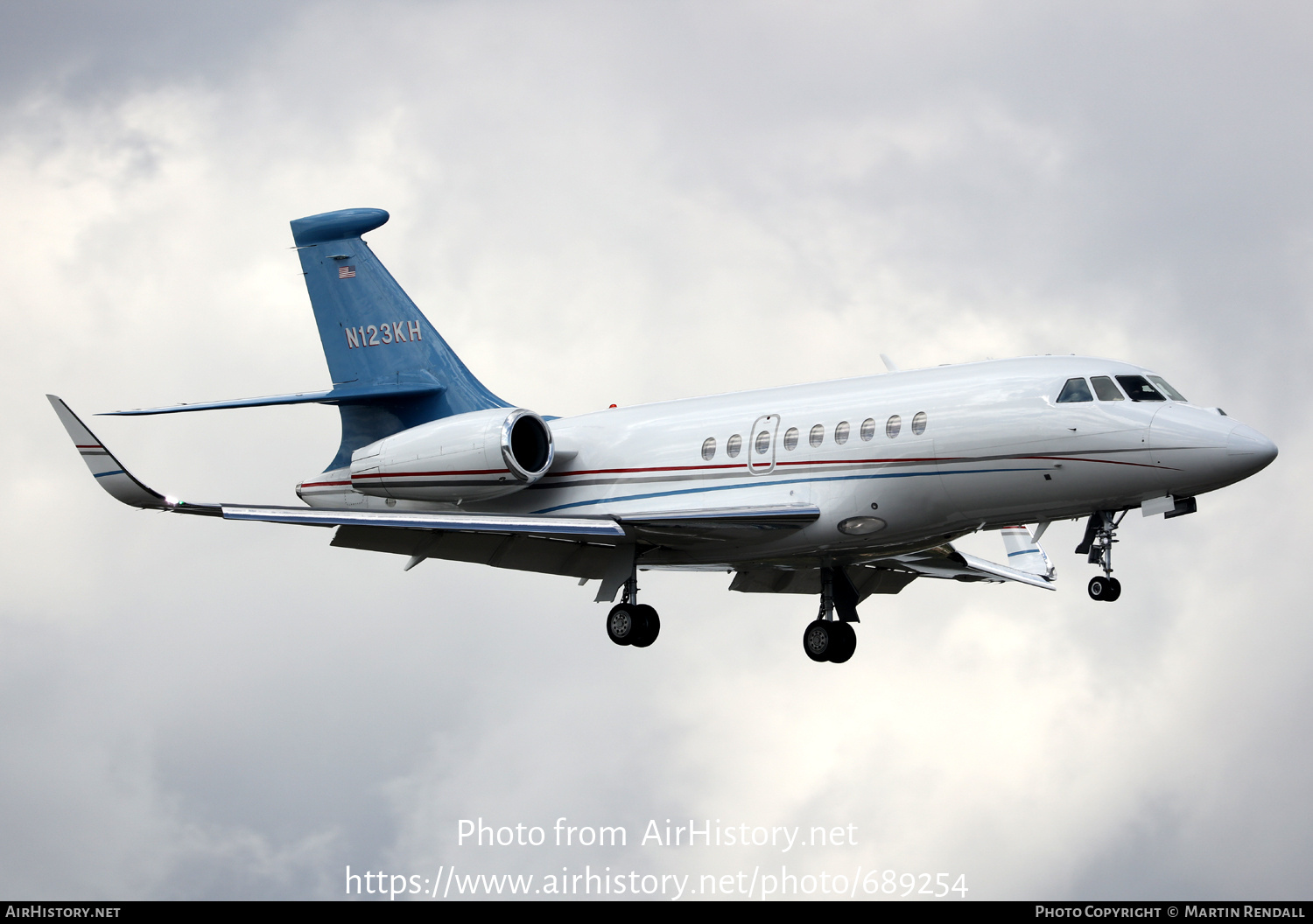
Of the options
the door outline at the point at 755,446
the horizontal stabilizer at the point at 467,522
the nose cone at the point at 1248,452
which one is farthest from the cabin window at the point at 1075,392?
the horizontal stabilizer at the point at 467,522

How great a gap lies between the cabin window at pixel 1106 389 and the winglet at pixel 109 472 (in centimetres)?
1233

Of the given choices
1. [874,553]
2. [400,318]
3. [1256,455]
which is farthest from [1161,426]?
[400,318]

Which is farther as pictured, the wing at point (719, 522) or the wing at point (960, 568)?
the wing at point (960, 568)

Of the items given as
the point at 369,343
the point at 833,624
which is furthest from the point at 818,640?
the point at 369,343

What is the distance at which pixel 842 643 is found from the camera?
24.2 m

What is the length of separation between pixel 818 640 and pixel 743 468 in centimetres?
369

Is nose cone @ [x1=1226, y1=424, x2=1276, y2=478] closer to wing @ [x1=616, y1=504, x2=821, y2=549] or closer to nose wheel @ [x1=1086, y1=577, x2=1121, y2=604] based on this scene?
nose wheel @ [x1=1086, y1=577, x2=1121, y2=604]

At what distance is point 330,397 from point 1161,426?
13944 millimetres

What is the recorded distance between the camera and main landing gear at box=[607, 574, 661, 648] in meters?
23.0

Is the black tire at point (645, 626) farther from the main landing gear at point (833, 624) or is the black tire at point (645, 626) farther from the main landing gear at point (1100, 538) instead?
the main landing gear at point (1100, 538)

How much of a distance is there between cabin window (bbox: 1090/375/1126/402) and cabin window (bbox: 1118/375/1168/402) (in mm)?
122

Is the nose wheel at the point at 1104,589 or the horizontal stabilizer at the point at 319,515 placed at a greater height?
the horizontal stabilizer at the point at 319,515

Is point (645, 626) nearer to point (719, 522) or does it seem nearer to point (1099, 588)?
point (719, 522)

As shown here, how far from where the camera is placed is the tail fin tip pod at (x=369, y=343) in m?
26.9
